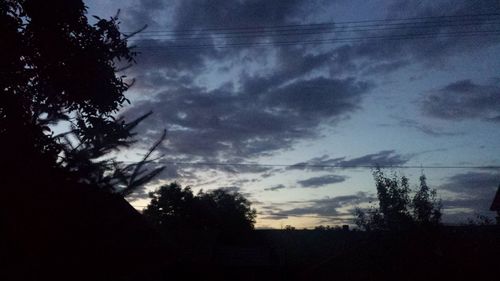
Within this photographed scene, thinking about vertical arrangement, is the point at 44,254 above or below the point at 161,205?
below

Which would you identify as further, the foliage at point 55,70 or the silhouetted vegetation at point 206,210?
Answer: the silhouetted vegetation at point 206,210

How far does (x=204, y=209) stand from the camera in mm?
64750

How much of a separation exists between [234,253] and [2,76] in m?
38.8

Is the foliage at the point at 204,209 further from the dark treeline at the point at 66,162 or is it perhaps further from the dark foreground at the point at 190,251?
the dark treeline at the point at 66,162

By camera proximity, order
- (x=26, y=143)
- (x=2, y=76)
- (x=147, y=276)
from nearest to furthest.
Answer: (x=26, y=143)
(x=2, y=76)
(x=147, y=276)

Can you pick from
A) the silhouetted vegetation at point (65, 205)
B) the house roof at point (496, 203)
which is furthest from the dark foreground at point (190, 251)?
the house roof at point (496, 203)

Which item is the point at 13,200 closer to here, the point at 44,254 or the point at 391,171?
the point at 44,254

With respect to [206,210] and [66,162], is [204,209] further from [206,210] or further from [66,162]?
[66,162]

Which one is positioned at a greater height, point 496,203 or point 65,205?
point 496,203

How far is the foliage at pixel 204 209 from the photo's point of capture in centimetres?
6350

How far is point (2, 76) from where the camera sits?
5.98m

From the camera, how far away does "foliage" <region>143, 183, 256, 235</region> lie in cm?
6350

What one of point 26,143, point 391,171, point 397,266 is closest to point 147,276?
point 26,143

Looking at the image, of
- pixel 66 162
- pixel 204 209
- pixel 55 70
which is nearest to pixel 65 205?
pixel 66 162
